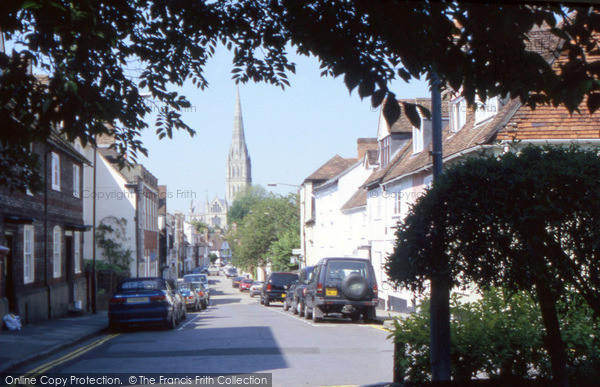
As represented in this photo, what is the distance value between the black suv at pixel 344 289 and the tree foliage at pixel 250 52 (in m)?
11.8

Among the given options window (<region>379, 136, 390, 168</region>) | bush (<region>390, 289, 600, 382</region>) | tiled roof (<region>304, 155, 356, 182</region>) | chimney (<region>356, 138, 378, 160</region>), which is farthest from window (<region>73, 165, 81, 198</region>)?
tiled roof (<region>304, 155, 356, 182</region>)

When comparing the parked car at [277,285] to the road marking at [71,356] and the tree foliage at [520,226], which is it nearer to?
the road marking at [71,356]

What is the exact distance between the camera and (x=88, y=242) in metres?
43.1

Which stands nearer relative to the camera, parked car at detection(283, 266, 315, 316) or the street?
the street

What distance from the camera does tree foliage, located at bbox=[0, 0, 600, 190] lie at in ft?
17.7

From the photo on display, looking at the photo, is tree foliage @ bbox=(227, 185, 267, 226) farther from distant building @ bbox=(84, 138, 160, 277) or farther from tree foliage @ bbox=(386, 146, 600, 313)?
tree foliage @ bbox=(386, 146, 600, 313)

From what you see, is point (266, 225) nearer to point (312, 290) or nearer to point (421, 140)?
point (421, 140)

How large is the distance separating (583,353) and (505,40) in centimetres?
396

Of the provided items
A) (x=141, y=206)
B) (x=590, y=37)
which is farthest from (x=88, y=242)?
(x=590, y=37)

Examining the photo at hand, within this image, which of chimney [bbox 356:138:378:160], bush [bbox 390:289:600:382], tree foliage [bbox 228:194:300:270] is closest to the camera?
bush [bbox 390:289:600:382]

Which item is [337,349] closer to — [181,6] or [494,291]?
[494,291]

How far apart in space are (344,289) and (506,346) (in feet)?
46.8

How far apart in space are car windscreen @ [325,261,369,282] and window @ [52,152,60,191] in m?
10.8

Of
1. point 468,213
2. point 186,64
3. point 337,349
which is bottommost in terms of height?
point 337,349
